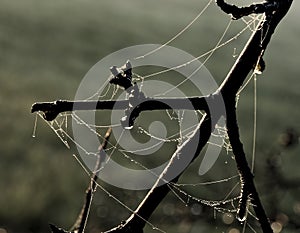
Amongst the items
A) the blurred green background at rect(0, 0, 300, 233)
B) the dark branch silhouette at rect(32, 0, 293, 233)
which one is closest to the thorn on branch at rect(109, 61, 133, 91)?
the dark branch silhouette at rect(32, 0, 293, 233)

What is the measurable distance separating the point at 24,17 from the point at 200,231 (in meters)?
9.27

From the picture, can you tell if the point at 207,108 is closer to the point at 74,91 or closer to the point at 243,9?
the point at 243,9

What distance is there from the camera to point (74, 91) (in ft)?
34.1

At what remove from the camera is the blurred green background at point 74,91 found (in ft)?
19.3

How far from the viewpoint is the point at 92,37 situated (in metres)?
13.6

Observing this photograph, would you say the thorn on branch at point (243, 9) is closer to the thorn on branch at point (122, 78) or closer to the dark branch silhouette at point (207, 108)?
the dark branch silhouette at point (207, 108)

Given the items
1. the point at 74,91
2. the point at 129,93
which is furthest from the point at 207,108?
the point at 74,91

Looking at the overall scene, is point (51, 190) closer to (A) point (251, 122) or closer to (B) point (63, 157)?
(B) point (63, 157)

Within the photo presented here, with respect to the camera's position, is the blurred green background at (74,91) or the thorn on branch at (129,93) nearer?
the thorn on branch at (129,93)

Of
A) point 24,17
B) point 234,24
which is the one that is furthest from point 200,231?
point 234,24

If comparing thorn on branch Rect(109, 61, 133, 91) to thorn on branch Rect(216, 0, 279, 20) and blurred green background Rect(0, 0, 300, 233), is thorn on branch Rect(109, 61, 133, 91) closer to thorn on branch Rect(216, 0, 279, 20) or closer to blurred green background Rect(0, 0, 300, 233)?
thorn on branch Rect(216, 0, 279, 20)

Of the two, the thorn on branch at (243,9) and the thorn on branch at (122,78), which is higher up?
the thorn on branch at (243,9)

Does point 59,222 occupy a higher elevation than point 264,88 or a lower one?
lower

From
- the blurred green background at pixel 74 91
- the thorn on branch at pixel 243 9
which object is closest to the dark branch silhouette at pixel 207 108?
the thorn on branch at pixel 243 9
